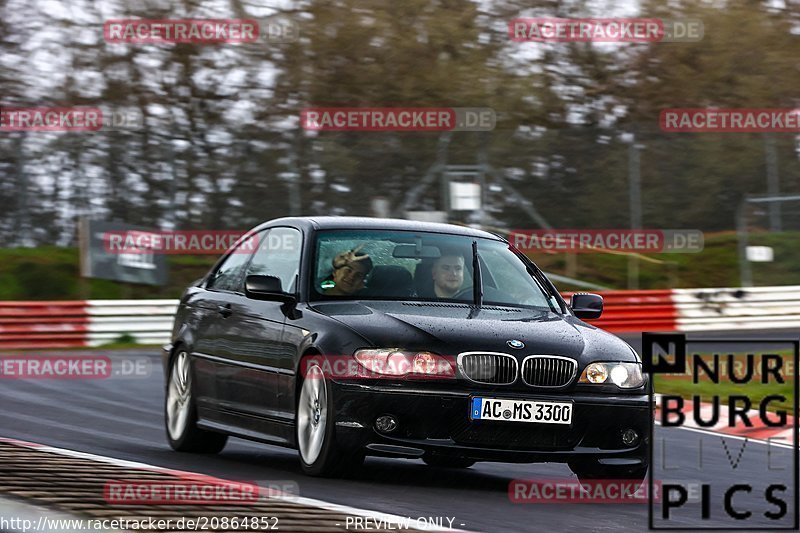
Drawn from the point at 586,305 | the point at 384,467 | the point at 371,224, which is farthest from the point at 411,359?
the point at 586,305

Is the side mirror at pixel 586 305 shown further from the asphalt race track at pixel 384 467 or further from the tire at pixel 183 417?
the tire at pixel 183 417

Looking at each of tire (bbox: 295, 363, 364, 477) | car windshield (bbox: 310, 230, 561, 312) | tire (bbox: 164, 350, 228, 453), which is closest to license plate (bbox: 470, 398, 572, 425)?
tire (bbox: 295, 363, 364, 477)

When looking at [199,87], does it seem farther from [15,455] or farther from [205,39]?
[15,455]

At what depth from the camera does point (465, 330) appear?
8.11m

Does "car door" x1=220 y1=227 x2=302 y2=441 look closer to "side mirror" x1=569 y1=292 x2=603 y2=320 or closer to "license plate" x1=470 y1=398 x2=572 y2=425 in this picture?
"license plate" x1=470 y1=398 x2=572 y2=425

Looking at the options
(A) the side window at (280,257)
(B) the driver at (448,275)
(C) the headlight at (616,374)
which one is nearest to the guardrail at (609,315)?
(A) the side window at (280,257)

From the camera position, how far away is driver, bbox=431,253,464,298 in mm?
8938

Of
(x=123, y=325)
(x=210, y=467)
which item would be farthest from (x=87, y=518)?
(x=123, y=325)

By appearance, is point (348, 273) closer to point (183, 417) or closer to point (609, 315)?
point (183, 417)

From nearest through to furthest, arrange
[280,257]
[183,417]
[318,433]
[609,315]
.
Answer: [318,433]
[280,257]
[183,417]
[609,315]

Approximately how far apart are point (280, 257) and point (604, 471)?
2290mm

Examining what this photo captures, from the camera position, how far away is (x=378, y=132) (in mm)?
22656

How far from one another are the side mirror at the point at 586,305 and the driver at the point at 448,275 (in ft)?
2.46

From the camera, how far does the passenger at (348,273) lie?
28.8ft
